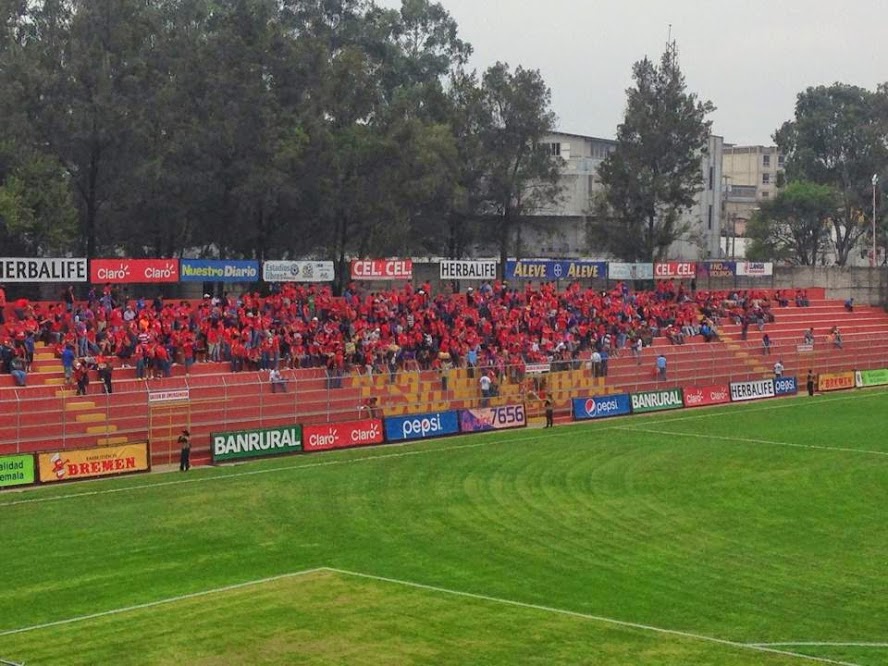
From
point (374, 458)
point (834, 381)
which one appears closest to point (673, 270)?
point (834, 381)

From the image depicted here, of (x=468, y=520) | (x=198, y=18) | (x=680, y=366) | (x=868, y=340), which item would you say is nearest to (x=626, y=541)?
(x=468, y=520)

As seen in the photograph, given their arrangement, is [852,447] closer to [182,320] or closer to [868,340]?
[182,320]

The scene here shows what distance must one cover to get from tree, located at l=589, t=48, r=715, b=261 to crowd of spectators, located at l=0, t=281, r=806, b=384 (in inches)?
571

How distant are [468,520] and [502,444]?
1378 cm

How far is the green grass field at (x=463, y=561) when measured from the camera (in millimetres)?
20766

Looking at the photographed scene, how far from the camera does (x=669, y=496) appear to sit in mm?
34750

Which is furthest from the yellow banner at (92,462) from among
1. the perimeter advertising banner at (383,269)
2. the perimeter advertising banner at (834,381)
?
the perimeter advertising banner at (834,381)

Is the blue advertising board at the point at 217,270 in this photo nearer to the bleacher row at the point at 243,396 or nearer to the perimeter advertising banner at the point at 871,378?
the bleacher row at the point at 243,396

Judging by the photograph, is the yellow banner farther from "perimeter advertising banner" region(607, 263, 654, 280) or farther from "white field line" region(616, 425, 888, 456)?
"perimeter advertising banner" region(607, 263, 654, 280)

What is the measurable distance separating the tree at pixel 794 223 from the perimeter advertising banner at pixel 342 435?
67.2 metres

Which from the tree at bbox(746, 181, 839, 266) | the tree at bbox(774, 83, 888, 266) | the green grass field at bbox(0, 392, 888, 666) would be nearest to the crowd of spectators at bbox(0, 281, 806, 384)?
the green grass field at bbox(0, 392, 888, 666)

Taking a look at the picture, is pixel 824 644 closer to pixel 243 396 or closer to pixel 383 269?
pixel 243 396

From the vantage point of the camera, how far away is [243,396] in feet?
143

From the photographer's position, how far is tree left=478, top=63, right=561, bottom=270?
76750 millimetres
